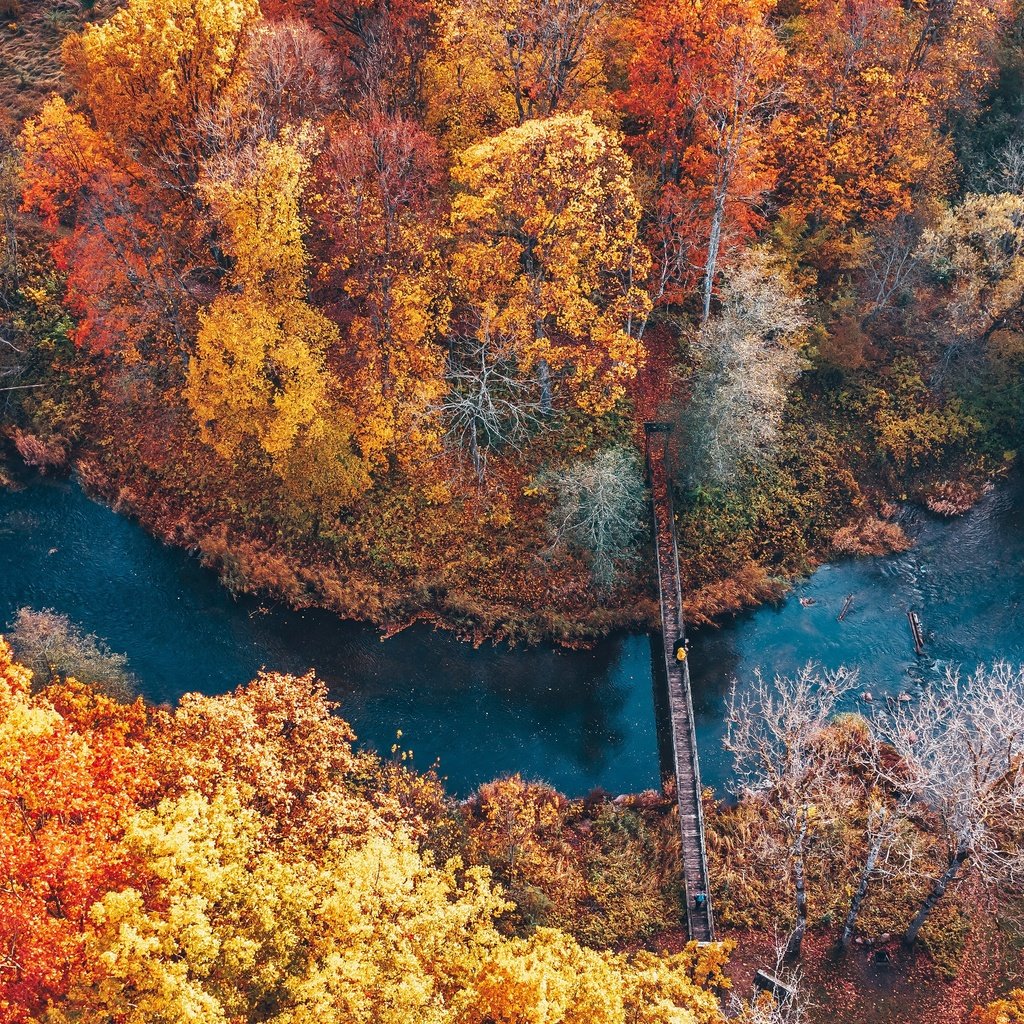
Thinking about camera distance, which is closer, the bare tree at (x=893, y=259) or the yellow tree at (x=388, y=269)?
the yellow tree at (x=388, y=269)

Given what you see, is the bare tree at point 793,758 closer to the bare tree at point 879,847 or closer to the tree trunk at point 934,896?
the bare tree at point 879,847

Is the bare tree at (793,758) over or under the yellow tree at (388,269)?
under

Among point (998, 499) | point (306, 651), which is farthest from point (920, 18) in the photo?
point (306, 651)

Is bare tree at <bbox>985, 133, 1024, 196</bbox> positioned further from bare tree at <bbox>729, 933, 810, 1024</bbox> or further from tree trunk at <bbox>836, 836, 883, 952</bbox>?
bare tree at <bbox>729, 933, 810, 1024</bbox>

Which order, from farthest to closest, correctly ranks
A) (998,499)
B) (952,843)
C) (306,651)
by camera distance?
1. (998,499)
2. (306,651)
3. (952,843)

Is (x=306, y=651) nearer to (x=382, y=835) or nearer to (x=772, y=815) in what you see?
(x=382, y=835)

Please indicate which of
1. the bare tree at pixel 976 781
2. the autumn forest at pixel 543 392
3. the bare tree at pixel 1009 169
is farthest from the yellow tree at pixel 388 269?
the bare tree at pixel 1009 169
